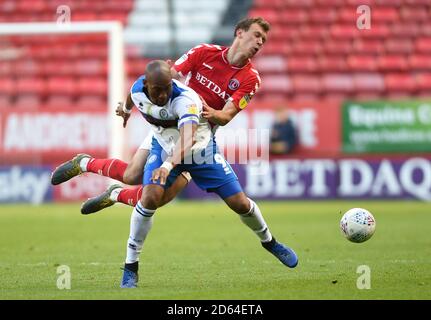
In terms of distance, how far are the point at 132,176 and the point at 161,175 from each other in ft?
4.76

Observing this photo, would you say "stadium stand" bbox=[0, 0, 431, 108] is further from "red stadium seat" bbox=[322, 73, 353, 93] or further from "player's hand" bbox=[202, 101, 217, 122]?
"player's hand" bbox=[202, 101, 217, 122]

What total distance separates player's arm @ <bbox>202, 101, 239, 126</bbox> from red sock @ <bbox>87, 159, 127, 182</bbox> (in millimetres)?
1182

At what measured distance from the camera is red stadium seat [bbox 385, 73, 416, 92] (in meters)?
21.1

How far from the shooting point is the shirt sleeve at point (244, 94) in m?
7.76

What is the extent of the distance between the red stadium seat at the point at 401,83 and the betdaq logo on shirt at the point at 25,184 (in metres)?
8.40

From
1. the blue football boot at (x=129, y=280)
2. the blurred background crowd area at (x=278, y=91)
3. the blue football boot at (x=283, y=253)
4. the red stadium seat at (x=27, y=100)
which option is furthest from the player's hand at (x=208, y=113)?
the red stadium seat at (x=27, y=100)

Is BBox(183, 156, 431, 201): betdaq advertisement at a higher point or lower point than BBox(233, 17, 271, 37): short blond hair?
lower

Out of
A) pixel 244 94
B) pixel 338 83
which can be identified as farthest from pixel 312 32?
pixel 244 94

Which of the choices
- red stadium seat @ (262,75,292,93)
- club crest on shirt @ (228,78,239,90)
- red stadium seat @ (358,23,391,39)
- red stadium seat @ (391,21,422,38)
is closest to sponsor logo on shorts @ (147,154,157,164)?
club crest on shirt @ (228,78,239,90)

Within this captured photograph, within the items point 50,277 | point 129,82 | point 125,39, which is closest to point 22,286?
point 50,277

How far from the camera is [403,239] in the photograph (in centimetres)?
1109

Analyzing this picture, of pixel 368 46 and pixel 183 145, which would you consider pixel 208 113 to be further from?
pixel 368 46

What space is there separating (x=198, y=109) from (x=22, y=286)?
2.03 m
